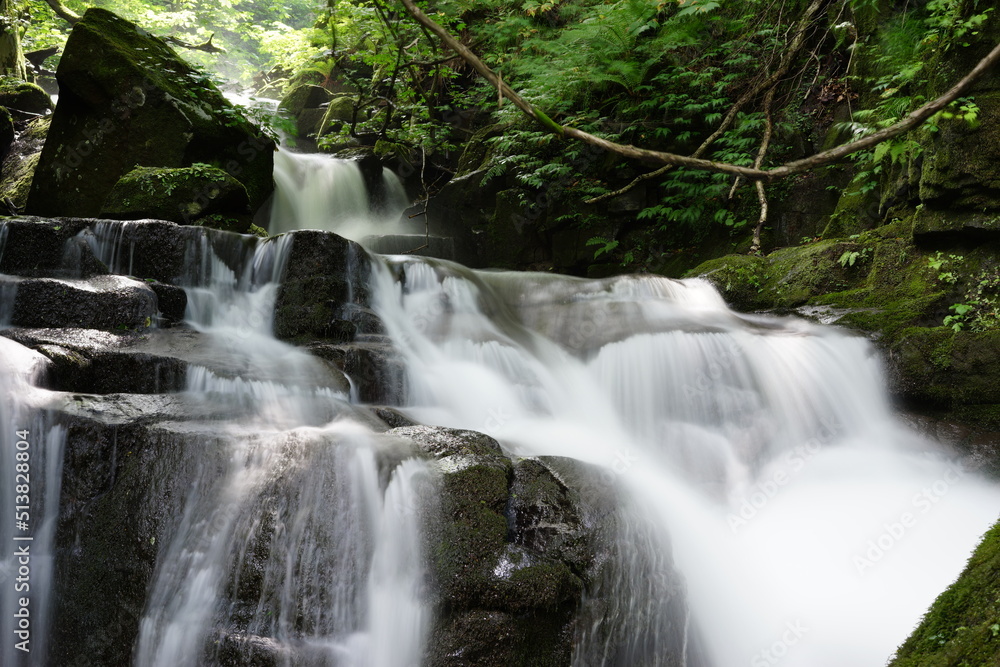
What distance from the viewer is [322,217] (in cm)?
1163

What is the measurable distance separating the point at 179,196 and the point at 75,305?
3042mm

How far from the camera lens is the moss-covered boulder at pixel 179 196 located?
22.7ft

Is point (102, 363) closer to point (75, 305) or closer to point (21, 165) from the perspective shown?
point (75, 305)

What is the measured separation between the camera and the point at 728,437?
5031mm

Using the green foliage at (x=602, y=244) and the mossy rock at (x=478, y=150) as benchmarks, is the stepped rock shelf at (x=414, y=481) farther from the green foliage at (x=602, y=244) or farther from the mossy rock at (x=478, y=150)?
the mossy rock at (x=478, y=150)

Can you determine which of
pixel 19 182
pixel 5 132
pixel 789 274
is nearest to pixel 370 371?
pixel 789 274

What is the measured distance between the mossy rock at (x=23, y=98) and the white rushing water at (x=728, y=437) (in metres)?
9.16

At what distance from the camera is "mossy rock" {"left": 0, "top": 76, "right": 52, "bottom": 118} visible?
35.6 feet

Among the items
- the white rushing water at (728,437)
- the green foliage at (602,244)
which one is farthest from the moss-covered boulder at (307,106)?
the white rushing water at (728,437)

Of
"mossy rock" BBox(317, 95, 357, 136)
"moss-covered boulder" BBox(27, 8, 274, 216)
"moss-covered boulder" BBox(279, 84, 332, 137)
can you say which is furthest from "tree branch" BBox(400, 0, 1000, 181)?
"moss-covered boulder" BBox(279, 84, 332, 137)

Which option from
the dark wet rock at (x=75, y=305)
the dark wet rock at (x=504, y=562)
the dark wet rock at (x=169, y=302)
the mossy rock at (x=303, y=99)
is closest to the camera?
the dark wet rock at (x=504, y=562)

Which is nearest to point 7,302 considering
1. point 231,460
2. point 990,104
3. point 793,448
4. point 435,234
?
point 231,460

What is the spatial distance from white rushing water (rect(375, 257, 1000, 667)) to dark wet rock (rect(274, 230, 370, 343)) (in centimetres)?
46

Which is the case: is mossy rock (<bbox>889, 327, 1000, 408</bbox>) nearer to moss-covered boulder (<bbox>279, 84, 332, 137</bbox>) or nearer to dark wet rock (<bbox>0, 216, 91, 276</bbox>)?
dark wet rock (<bbox>0, 216, 91, 276</bbox>)
